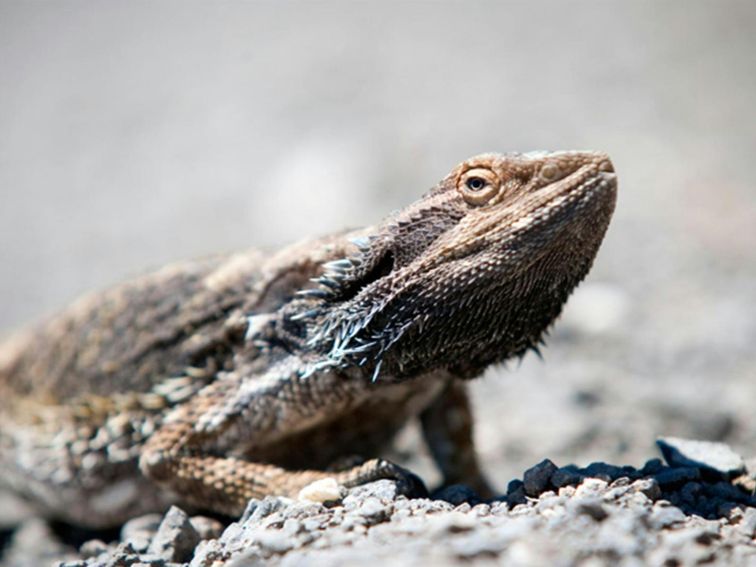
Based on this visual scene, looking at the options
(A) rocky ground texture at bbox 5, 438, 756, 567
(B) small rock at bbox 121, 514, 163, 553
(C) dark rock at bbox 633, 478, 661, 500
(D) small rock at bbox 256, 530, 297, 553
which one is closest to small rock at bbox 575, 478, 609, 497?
(A) rocky ground texture at bbox 5, 438, 756, 567

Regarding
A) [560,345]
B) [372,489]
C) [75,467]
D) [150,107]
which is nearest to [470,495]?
[372,489]

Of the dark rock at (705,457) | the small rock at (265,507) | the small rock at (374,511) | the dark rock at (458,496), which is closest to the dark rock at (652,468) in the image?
the dark rock at (705,457)

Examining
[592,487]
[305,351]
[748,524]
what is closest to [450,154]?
[305,351]

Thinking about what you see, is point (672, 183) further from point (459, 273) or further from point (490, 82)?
point (459, 273)

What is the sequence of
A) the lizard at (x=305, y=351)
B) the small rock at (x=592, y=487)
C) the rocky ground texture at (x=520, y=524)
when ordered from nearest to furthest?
the rocky ground texture at (x=520, y=524) → the small rock at (x=592, y=487) → the lizard at (x=305, y=351)

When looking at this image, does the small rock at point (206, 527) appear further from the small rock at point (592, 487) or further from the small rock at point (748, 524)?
the small rock at point (748, 524)

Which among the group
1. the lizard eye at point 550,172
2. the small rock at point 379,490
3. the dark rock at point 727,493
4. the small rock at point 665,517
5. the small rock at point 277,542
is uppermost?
the lizard eye at point 550,172

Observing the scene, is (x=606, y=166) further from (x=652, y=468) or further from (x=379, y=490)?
(x=379, y=490)

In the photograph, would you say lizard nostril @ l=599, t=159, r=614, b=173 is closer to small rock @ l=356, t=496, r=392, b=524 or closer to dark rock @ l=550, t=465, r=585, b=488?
dark rock @ l=550, t=465, r=585, b=488
